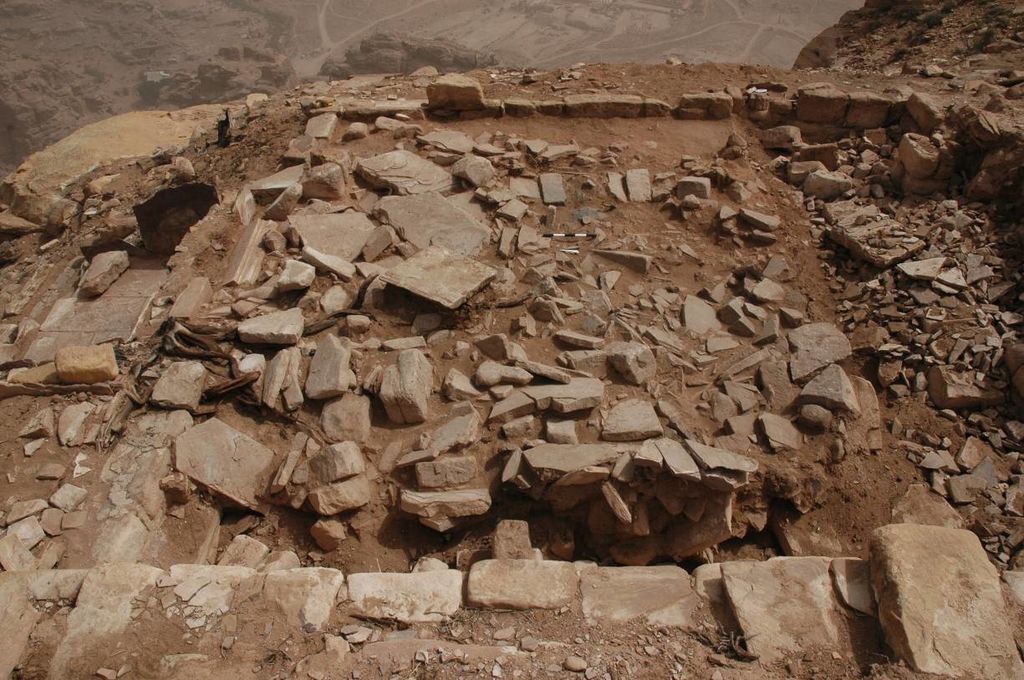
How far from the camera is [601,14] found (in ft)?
84.5

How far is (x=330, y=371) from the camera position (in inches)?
169

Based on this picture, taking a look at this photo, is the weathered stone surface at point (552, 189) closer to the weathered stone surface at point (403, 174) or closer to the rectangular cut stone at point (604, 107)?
the weathered stone surface at point (403, 174)

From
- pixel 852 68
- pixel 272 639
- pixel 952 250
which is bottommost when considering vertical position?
pixel 272 639

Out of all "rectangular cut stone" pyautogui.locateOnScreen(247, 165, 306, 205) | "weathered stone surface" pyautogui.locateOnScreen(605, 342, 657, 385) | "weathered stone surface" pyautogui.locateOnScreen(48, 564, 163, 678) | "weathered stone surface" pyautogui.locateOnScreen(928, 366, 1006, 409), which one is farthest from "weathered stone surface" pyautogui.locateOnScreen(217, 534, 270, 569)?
"weathered stone surface" pyautogui.locateOnScreen(928, 366, 1006, 409)

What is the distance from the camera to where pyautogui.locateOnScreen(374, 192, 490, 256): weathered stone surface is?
5.57 meters

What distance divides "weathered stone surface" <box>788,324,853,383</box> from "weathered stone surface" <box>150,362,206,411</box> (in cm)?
424

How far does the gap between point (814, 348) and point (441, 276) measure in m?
2.96

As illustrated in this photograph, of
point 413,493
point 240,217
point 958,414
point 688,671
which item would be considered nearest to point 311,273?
point 240,217

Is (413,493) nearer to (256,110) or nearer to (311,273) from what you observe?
(311,273)

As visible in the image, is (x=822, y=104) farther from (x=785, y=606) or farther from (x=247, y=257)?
(x=247, y=257)

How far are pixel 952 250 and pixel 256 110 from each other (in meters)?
7.99

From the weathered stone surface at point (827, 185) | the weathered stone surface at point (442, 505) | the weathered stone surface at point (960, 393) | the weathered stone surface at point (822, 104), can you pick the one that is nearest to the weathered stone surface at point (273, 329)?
the weathered stone surface at point (442, 505)

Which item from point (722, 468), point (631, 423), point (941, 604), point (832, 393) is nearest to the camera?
point (941, 604)

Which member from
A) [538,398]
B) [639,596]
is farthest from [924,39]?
[639,596]
